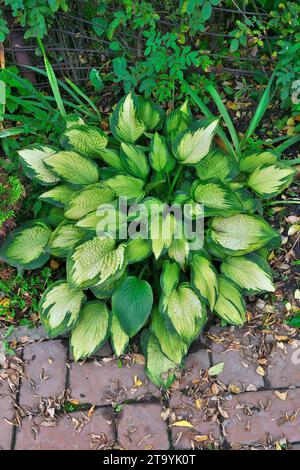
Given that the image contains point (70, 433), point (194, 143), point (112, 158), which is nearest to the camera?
point (70, 433)

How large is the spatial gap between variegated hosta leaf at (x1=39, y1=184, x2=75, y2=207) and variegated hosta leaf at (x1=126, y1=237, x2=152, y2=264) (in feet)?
1.28

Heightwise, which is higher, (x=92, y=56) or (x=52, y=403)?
(x=92, y=56)

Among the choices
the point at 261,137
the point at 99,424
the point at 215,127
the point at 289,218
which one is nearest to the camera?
the point at 99,424

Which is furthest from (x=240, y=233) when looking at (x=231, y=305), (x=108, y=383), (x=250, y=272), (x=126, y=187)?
(x=108, y=383)

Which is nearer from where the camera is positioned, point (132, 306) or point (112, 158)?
point (132, 306)

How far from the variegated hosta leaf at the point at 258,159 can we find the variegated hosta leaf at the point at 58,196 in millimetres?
859

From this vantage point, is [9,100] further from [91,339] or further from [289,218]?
[289,218]

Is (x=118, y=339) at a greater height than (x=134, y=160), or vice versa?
(x=134, y=160)

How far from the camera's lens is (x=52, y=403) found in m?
2.26

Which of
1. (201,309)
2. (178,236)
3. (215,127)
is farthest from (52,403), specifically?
(215,127)

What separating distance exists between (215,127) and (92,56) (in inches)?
39.3

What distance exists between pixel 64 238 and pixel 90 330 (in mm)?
429

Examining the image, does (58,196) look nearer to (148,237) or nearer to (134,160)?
(134,160)

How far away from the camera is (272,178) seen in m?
2.46
